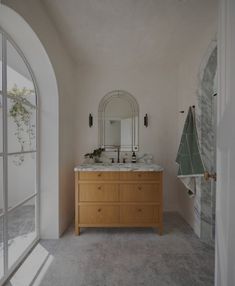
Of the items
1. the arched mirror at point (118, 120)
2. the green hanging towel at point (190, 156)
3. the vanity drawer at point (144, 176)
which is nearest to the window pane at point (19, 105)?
the arched mirror at point (118, 120)

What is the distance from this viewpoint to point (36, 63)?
205 cm

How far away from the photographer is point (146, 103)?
311cm

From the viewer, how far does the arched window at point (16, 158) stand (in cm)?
156

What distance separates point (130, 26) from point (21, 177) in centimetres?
209

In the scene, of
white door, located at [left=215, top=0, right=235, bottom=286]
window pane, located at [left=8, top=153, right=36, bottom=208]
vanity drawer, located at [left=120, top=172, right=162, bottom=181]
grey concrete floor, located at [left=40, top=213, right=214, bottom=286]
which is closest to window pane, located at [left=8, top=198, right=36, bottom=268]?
window pane, located at [left=8, top=153, right=36, bottom=208]

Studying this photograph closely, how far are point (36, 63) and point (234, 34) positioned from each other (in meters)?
1.98

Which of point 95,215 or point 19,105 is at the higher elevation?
point 19,105

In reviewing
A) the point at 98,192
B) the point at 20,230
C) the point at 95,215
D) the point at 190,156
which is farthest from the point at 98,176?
the point at 190,156

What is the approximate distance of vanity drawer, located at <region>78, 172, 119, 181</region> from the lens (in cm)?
237

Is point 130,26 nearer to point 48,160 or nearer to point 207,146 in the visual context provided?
point 207,146

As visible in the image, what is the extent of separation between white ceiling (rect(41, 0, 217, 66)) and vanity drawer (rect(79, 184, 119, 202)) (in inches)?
75.7

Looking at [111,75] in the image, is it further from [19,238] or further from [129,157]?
[19,238]

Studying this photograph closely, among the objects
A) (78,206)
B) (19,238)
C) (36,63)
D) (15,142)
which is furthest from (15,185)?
(36,63)

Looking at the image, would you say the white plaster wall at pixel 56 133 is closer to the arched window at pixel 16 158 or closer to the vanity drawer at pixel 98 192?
the arched window at pixel 16 158
